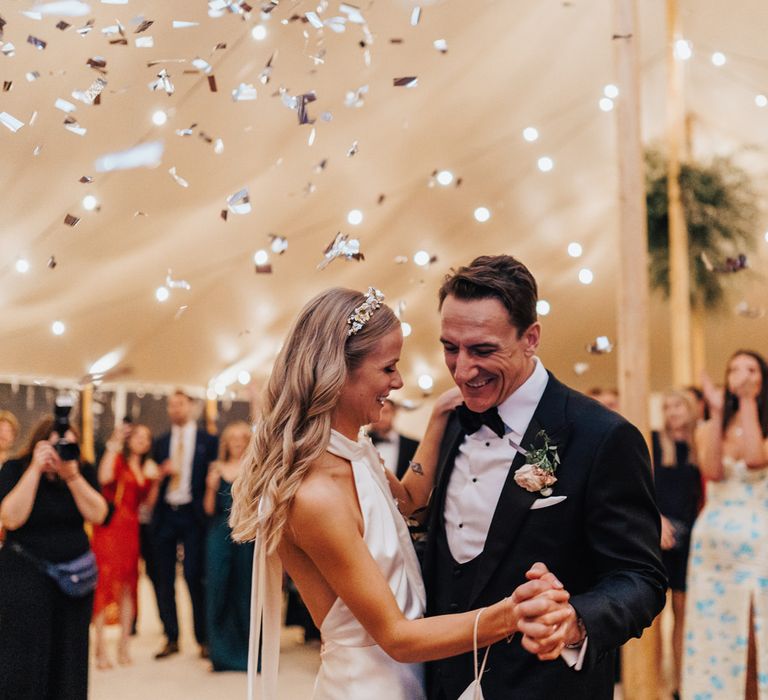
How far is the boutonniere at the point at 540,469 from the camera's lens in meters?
1.73

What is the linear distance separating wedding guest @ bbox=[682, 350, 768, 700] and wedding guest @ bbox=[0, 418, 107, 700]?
97.0 inches

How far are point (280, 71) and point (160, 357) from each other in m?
2.87

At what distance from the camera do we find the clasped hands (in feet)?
4.80

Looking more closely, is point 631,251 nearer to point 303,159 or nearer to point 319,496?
point 303,159

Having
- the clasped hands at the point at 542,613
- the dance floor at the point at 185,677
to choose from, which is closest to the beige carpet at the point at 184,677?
the dance floor at the point at 185,677

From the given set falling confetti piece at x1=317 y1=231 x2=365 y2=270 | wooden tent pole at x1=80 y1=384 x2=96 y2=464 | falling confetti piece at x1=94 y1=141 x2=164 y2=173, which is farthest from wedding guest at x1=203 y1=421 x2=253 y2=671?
falling confetti piece at x1=317 y1=231 x2=365 y2=270

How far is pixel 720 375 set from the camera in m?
8.95

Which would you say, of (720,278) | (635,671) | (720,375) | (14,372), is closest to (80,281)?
(14,372)

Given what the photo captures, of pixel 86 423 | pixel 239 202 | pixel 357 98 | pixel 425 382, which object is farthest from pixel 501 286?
pixel 86 423

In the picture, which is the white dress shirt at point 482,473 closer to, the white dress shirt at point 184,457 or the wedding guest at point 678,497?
the wedding guest at point 678,497

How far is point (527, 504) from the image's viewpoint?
1.74 metres

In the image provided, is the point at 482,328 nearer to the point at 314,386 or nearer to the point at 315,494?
the point at 314,386

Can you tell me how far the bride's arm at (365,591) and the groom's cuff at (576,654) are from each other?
12 centimetres

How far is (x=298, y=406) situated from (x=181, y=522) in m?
4.12
